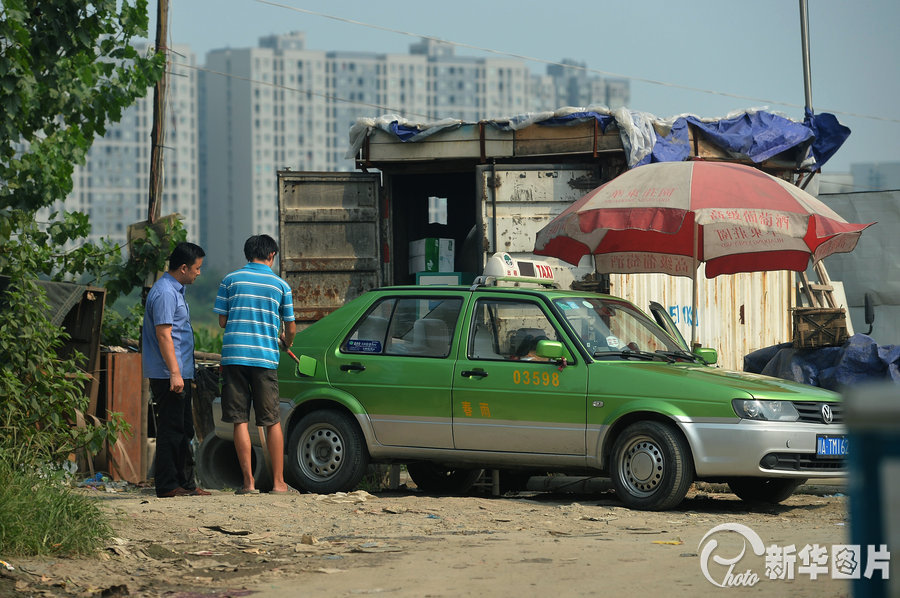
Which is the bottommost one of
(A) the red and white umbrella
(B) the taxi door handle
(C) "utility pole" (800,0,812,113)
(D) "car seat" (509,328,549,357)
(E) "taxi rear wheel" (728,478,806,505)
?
(E) "taxi rear wheel" (728,478,806,505)

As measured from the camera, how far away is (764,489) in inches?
344

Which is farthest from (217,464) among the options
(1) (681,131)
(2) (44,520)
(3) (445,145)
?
(1) (681,131)

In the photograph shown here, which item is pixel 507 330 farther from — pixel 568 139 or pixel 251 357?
pixel 568 139

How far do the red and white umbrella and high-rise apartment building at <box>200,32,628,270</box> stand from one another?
120645 millimetres

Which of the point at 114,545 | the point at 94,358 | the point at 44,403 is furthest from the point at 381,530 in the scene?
the point at 94,358

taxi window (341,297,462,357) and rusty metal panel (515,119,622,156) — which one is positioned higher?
rusty metal panel (515,119,622,156)

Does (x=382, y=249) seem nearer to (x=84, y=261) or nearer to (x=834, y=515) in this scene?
(x=84, y=261)

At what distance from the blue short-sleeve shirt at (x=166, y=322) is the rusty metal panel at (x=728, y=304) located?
19.3 feet

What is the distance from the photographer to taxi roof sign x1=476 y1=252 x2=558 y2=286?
9547 mm

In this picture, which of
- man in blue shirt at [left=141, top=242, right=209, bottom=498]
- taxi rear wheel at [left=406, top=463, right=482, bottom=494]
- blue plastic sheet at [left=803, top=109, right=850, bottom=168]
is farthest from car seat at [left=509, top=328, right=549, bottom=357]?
blue plastic sheet at [left=803, top=109, right=850, bottom=168]

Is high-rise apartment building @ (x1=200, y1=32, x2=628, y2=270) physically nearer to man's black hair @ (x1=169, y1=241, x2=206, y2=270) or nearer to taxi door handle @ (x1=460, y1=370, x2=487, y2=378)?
man's black hair @ (x1=169, y1=241, x2=206, y2=270)

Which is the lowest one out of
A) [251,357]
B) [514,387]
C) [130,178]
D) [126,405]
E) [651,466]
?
[651,466]

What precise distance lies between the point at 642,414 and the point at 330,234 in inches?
278

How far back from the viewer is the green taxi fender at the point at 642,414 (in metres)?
7.74
